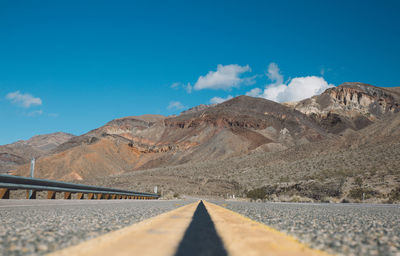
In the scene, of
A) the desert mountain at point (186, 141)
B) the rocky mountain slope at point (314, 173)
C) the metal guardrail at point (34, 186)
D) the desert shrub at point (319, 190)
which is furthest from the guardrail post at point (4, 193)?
the desert mountain at point (186, 141)

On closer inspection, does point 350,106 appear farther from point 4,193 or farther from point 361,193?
point 4,193

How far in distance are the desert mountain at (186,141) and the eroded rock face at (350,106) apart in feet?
70.6

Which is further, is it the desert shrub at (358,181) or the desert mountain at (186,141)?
the desert mountain at (186,141)

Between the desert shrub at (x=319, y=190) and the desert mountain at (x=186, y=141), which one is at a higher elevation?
the desert mountain at (x=186, y=141)

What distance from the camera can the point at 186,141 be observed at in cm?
10762

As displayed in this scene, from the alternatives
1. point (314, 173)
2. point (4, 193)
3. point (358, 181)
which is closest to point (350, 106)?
point (314, 173)

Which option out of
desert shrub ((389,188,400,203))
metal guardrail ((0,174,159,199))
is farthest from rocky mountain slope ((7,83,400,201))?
metal guardrail ((0,174,159,199))

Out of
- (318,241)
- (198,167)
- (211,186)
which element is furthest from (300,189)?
(198,167)

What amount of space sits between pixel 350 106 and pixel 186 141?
9093 cm

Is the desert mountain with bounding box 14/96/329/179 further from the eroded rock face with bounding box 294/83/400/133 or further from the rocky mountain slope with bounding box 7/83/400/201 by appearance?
the eroded rock face with bounding box 294/83/400/133

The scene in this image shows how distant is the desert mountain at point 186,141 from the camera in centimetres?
9231

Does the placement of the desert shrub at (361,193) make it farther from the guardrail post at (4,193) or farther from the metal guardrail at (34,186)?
the guardrail post at (4,193)

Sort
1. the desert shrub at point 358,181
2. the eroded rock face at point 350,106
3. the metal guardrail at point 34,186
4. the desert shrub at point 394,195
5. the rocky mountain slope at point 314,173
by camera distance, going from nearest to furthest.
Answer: the metal guardrail at point 34,186, the desert shrub at point 394,195, the rocky mountain slope at point 314,173, the desert shrub at point 358,181, the eroded rock face at point 350,106

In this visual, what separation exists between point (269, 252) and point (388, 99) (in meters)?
190
